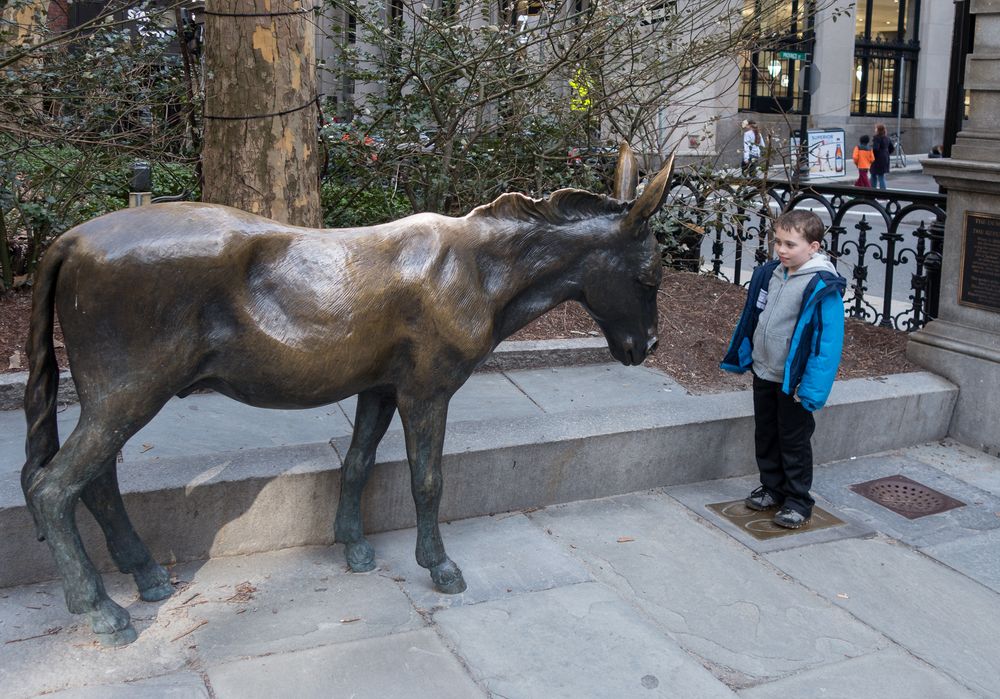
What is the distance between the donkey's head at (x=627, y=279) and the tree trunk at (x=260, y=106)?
7.95ft

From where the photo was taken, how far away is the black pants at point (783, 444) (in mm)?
5164

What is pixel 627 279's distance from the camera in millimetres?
4145

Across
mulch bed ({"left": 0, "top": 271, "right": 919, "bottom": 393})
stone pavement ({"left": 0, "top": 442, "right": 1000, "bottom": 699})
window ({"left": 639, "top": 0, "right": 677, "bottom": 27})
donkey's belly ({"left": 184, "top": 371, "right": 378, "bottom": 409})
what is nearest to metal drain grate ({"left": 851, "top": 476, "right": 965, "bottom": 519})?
stone pavement ({"left": 0, "top": 442, "right": 1000, "bottom": 699})

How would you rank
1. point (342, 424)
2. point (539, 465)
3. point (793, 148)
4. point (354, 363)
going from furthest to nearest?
1. point (793, 148)
2. point (342, 424)
3. point (539, 465)
4. point (354, 363)

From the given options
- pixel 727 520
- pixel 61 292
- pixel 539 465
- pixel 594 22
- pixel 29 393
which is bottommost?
pixel 727 520

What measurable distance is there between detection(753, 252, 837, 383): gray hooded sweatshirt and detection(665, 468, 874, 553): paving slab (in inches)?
30.8

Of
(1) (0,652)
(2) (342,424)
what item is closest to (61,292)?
(1) (0,652)

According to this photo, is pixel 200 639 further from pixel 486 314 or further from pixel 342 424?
pixel 342 424

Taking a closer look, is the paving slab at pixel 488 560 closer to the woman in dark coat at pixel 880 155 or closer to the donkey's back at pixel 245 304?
the donkey's back at pixel 245 304

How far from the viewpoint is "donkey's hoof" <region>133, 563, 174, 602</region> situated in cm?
400

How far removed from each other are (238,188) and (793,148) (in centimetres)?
578

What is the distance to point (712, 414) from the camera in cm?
570

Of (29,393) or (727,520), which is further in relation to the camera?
(727,520)

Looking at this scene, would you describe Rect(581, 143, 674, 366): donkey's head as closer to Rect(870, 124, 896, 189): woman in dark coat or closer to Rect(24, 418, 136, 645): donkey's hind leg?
Rect(24, 418, 136, 645): donkey's hind leg
